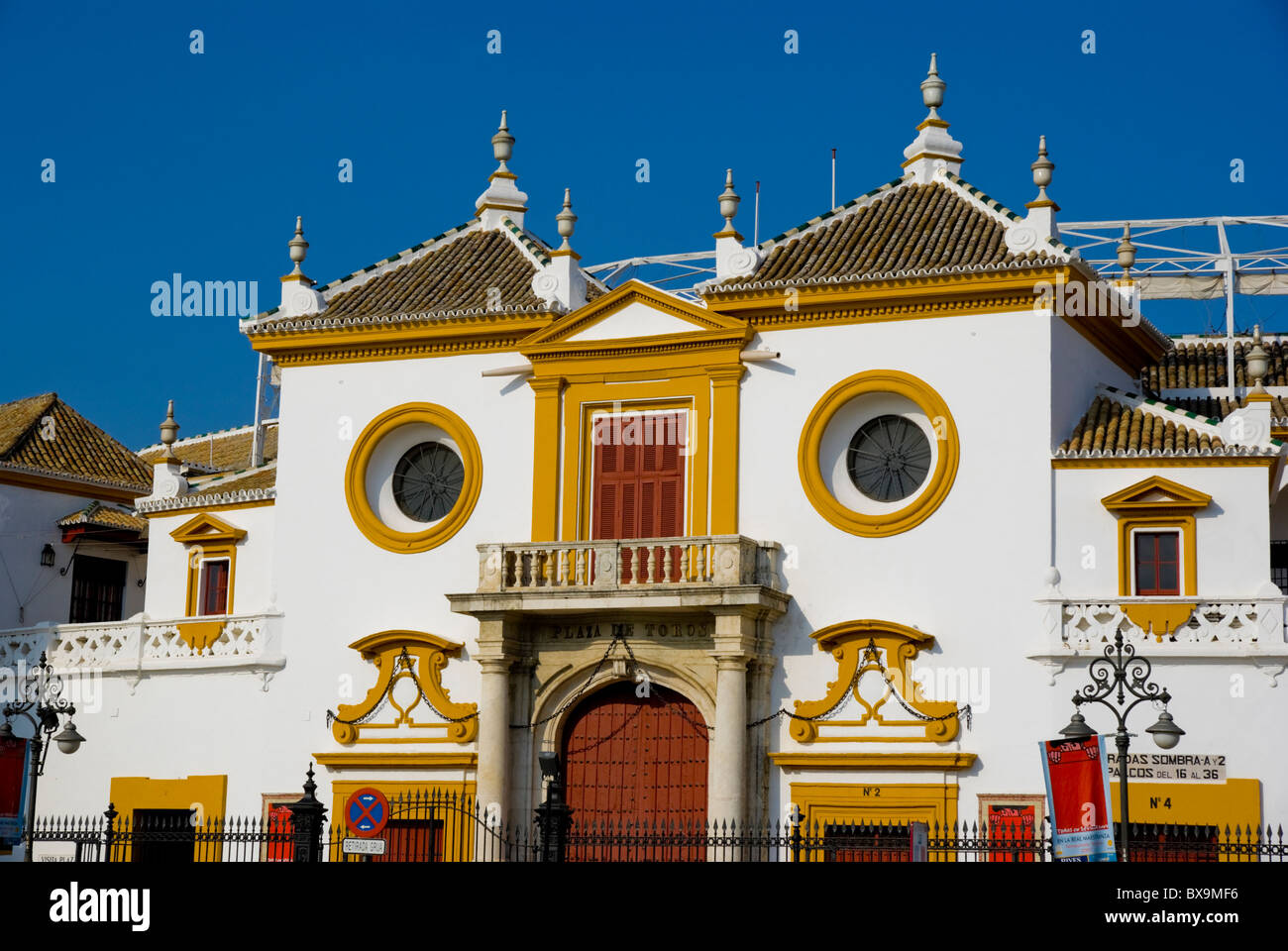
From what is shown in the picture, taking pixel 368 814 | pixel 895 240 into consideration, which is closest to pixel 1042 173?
pixel 895 240

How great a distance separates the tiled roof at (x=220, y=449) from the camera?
144ft

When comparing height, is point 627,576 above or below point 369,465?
below

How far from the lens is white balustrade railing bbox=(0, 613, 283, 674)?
31.9 meters

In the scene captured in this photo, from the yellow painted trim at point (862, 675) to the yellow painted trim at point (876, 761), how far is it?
27 centimetres

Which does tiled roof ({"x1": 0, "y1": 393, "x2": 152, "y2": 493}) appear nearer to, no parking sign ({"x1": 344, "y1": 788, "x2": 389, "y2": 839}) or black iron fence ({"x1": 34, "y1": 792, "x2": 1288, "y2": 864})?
black iron fence ({"x1": 34, "y1": 792, "x2": 1288, "y2": 864})

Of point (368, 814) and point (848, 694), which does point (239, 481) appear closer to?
point (368, 814)

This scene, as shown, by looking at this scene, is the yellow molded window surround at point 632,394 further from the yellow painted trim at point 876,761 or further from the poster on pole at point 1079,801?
the poster on pole at point 1079,801

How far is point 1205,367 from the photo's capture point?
119 feet

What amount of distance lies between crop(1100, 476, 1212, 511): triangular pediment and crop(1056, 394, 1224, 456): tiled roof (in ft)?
1.54

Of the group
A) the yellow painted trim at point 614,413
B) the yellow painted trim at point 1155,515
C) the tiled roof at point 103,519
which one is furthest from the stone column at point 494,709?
the tiled roof at point 103,519

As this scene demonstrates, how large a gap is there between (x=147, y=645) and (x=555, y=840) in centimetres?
1168

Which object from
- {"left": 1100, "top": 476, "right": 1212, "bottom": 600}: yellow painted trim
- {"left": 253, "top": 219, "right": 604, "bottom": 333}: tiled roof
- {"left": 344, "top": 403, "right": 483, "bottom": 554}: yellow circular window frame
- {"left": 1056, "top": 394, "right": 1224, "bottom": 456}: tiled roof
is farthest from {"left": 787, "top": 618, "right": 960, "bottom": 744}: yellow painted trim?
{"left": 253, "top": 219, "right": 604, "bottom": 333}: tiled roof
